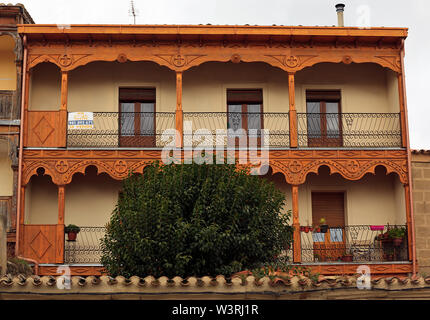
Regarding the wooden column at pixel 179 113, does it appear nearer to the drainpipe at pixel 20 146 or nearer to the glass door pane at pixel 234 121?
the glass door pane at pixel 234 121

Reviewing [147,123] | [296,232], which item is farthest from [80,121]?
[296,232]

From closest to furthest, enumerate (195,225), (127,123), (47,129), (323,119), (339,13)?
(195,225) < (47,129) < (127,123) < (323,119) < (339,13)

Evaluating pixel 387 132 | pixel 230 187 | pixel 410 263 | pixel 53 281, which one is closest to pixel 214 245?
pixel 230 187

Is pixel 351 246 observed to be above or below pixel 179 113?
below

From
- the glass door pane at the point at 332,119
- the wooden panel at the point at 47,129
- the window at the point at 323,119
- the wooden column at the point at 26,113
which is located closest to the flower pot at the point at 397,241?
the window at the point at 323,119

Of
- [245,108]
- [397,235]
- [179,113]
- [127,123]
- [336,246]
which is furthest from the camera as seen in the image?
[245,108]

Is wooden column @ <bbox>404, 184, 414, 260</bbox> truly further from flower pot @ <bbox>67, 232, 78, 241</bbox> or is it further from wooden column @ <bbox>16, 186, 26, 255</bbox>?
wooden column @ <bbox>16, 186, 26, 255</bbox>

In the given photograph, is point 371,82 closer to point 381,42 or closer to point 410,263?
point 381,42

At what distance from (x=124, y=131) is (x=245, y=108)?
3212mm

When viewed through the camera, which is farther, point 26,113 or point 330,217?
point 330,217

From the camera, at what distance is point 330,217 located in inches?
751

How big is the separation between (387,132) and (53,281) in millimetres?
11268

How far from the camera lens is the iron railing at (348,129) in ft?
61.6

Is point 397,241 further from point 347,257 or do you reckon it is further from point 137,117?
point 137,117
